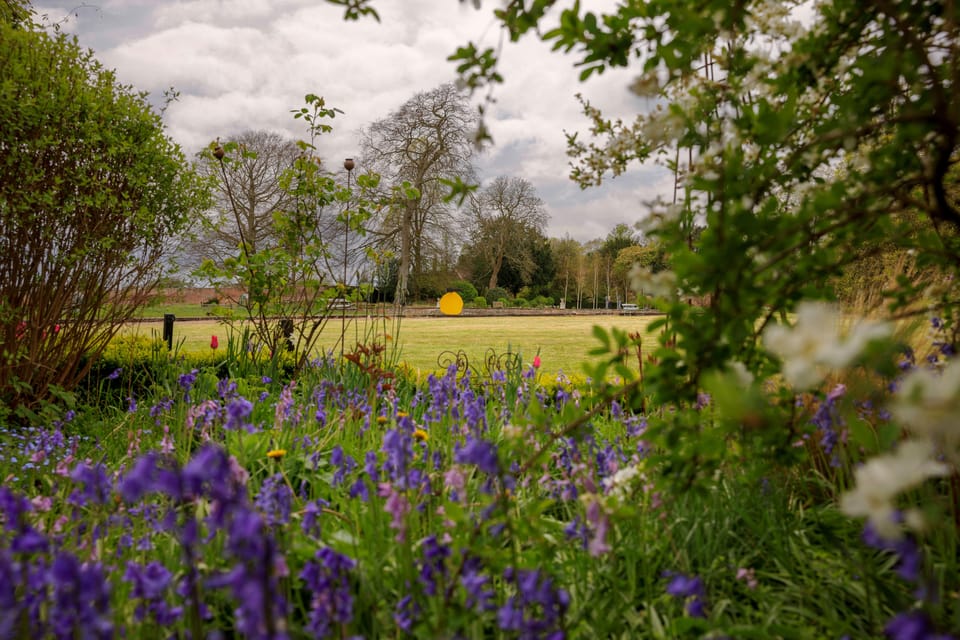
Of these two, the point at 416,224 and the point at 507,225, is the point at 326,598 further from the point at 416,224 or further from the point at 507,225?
the point at 507,225

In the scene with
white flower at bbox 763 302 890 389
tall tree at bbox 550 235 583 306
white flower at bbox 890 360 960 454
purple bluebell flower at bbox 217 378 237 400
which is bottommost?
purple bluebell flower at bbox 217 378 237 400

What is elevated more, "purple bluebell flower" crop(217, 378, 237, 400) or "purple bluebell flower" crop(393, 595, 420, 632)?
"purple bluebell flower" crop(217, 378, 237, 400)

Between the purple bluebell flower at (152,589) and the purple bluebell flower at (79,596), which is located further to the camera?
the purple bluebell flower at (152,589)

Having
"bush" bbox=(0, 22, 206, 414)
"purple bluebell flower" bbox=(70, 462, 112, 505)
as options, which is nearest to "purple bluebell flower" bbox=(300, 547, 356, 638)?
"purple bluebell flower" bbox=(70, 462, 112, 505)

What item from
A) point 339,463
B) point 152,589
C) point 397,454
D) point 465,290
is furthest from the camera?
point 465,290

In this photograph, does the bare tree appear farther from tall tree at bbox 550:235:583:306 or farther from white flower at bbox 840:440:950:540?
white flower at bbox 840:440:950:540

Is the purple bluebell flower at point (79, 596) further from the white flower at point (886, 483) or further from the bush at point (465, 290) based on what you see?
the bush at point (465, 290)

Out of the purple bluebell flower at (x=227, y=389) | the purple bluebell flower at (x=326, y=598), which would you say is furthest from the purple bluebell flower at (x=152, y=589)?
the purple bluebell flower at (x=227, y=389)

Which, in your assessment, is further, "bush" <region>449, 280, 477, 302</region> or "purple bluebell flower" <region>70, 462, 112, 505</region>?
"bush" <region>449, 280, 477, 302</region>

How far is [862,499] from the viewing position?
2.68ft

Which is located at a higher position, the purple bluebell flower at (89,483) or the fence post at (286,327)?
the fence post at (286,327)

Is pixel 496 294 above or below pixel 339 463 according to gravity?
above

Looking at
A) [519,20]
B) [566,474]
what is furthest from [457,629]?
[519,20]

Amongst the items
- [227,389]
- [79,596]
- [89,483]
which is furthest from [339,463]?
[227,389]
